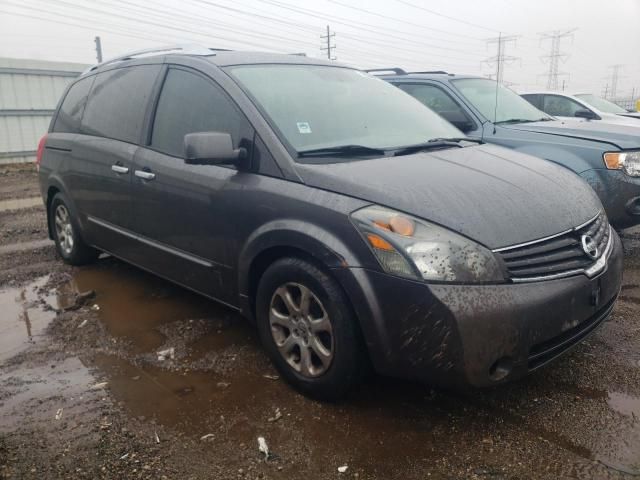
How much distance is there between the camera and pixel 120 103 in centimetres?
416

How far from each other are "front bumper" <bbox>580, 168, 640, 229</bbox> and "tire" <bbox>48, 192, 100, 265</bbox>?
464 centimetres

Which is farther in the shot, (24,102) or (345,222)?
(24,102)

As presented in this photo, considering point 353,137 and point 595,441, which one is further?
point 353,137

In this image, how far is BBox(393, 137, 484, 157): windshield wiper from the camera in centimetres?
312

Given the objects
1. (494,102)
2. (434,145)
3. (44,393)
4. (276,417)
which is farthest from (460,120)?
(44,393)

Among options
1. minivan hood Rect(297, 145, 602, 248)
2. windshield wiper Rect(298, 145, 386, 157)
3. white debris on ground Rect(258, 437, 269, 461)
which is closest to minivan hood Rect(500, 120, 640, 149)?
minivan hood Rect(297, 145, 602, 248)

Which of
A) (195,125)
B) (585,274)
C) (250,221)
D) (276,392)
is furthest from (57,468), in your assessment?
(585,274)

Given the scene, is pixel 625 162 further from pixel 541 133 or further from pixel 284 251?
pixel 284 251

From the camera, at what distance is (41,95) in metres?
15.0

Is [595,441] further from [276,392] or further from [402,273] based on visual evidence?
[276,392]

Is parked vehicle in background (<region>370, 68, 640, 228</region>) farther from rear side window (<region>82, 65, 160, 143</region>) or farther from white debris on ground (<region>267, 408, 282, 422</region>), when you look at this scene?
white debris on ground (<region>267, 408, 282, 422</region>)

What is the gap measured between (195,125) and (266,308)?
1.30 metres

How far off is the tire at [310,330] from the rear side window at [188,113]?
2.93 ft

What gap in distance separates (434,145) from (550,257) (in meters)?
1.14
